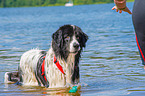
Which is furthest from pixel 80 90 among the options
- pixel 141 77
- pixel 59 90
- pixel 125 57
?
pixel 125 57

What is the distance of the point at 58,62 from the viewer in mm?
6359

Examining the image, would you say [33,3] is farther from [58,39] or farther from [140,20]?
[140,20]

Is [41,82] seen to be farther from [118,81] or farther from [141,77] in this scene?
[141,77]

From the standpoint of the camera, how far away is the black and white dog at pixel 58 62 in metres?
6.05

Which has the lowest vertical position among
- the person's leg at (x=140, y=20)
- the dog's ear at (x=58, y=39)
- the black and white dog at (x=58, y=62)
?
the black and white dog at (x=58, y=62)

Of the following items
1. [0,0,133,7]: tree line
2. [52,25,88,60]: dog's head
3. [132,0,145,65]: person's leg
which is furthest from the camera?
[0,0,133,7]: tree line

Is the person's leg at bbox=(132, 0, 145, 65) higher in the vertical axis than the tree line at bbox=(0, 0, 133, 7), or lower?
higher

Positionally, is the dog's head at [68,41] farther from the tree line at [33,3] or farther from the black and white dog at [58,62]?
the tree line at [33,3]

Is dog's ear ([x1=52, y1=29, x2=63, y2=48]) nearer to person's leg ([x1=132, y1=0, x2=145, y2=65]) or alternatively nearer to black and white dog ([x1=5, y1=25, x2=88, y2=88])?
black and white dog ([x1=5, y1=25, x2=88, y2=88])

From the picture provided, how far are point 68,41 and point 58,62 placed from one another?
1.93 ft

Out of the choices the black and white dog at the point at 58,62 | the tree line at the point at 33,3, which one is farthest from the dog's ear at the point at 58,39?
the tree line at the point at 33,3

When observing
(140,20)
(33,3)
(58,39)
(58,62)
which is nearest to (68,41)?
(58,39)

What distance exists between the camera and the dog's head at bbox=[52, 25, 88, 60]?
19.5 ft

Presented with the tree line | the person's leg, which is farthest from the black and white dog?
the tree line
